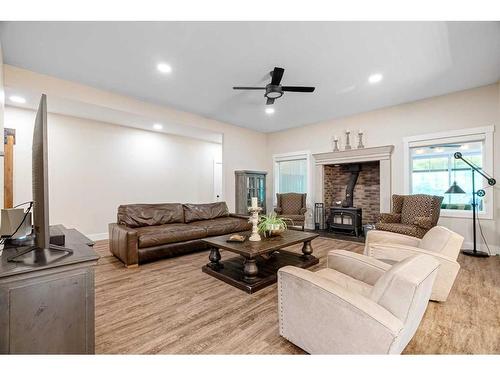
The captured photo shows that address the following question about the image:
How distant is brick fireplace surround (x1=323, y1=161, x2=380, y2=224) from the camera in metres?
5.60

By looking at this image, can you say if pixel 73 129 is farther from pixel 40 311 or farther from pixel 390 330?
pixel 390 330

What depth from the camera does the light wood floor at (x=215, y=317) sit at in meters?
1.61

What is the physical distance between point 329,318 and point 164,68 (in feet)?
11.5

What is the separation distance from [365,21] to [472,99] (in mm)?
3179

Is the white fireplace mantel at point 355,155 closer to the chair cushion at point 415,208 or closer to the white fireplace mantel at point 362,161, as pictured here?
the white fireplace mantel at point 362,161

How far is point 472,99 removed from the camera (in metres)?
3.96

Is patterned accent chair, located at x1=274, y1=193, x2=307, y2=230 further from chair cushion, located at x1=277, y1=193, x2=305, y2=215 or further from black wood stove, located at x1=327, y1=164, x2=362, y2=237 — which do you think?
black wood stove, located at x1=327, y1=164, x2=362, y2=237

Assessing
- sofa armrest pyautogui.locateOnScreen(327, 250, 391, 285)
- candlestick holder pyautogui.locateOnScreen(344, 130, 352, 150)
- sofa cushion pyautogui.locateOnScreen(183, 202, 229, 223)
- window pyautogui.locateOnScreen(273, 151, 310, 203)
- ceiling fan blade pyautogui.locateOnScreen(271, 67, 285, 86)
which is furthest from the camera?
window pyautogui.locateOnScreen(273, 151, 310, 203)

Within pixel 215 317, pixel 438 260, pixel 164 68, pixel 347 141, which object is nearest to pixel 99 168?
pixel 164 68

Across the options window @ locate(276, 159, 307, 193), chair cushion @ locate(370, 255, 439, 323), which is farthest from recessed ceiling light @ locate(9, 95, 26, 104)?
window @ locate(276, 159, 307, 193)

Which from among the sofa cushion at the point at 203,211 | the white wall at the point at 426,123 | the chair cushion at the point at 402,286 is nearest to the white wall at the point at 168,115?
the sofa cushion at the point at 203,211

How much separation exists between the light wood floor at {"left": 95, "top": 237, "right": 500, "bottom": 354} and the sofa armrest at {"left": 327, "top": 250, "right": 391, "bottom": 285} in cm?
50
